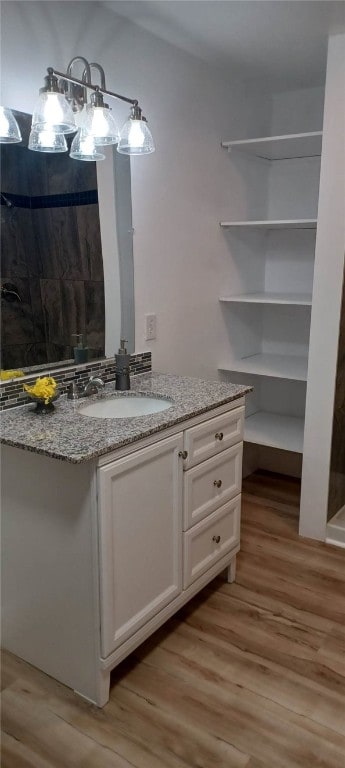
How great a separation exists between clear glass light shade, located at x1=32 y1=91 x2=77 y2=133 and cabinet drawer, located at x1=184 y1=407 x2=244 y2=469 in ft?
3.56

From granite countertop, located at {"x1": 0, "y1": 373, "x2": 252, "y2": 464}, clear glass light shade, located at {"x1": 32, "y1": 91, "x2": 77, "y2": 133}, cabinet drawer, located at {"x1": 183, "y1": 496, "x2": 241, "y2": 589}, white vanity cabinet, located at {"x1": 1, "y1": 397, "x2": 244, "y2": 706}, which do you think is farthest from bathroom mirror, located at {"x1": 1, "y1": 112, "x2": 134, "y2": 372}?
cabinet drawer, located at {"x1": 183, "y1": 496, "x2": 241, "y2": 589}

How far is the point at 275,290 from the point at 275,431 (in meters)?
0.90

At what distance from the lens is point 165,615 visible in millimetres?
1989

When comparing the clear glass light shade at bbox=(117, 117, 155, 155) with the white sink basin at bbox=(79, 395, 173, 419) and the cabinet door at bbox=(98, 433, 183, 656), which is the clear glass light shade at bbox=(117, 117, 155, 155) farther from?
the cabinet door at bbox=(98, 433, 183, 656)

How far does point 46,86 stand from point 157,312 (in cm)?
111

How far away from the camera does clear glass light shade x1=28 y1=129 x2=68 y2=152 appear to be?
1857mm

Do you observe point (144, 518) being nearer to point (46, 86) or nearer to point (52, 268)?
point (52, 268)

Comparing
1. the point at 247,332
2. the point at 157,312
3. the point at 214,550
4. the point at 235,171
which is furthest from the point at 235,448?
the point at 235,171

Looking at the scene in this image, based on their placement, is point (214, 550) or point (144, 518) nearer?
point (144, 518)

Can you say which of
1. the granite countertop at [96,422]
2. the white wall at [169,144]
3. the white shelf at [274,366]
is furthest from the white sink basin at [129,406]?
the white shelf at [274,366]

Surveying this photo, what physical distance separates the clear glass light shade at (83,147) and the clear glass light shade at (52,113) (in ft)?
0.59

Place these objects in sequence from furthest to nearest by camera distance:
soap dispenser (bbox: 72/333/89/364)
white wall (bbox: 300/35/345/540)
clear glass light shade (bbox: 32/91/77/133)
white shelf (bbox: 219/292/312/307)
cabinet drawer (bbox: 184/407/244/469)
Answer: white shelf (bbox: 219/292/312/307) → white wall (bbox: 300/35/345/540) → soap dispenser (bbox: 72/333/89/364) → cabinet drawer (bbox: 184/407/244/469) → clear glass light shade (bbox: 32/91/77/133)

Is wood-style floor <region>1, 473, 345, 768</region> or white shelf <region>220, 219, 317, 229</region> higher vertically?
white shelf <region>220, 219, 317, 229</region>

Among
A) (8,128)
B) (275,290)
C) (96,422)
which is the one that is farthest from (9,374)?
(275,290)
